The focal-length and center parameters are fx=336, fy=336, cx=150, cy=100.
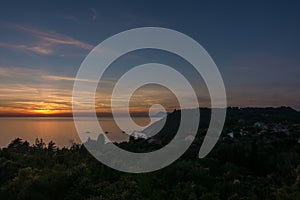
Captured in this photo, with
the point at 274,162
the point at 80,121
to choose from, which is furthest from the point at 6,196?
the point at 274,162

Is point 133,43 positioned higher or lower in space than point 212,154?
higher

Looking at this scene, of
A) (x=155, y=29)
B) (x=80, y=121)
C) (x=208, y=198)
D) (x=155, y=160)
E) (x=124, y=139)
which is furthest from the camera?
(x=124, y=139)

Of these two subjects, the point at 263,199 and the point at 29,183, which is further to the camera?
the point at 263,199

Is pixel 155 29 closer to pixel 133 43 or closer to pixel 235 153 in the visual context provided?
pixel 133 43

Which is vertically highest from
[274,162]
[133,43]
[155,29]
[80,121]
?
[155,29]

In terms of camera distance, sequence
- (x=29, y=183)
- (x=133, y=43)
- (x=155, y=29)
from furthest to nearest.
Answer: (x=155, y=29), (x=133, y=43), (x=29, y=183)

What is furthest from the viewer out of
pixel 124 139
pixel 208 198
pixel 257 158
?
pixel 124 139

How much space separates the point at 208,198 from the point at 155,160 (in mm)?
9361

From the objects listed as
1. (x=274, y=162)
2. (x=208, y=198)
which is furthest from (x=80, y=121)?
(x=274, y=162)

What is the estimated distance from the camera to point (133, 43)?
46.0 ft

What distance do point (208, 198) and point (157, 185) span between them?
140 inches

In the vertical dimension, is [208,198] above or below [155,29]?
below

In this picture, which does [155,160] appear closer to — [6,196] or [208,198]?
[208,198]

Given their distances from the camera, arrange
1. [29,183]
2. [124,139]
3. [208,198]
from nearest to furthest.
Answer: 1. [29,183]
2. [208,198]
3. [124,139]
